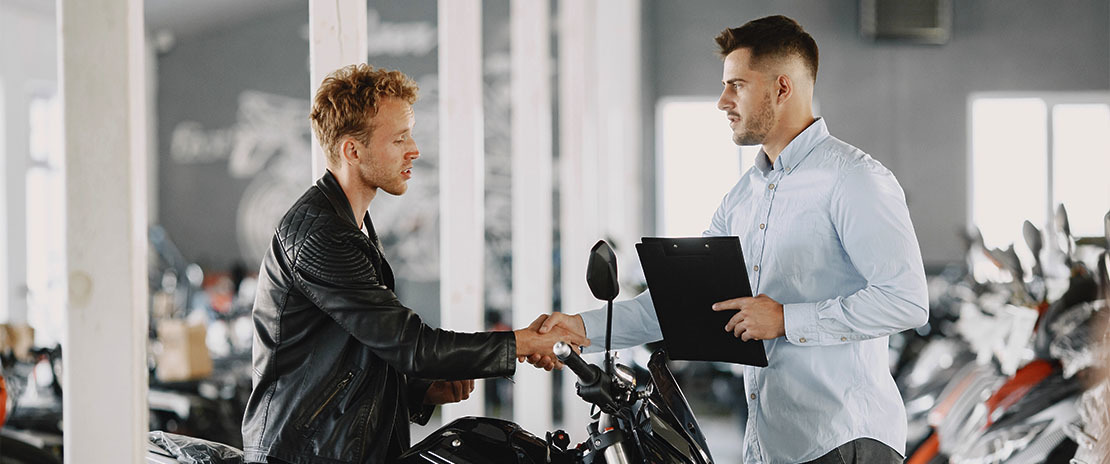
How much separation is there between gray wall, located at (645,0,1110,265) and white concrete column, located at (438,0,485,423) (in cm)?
665

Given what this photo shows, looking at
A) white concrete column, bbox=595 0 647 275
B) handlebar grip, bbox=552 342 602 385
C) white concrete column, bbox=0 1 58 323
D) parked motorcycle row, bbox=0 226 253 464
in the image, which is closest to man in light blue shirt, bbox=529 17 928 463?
handlebar grip, bbox=552 342 602 385

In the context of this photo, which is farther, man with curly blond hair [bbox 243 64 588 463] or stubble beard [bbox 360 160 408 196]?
stubble beard [bbox 360 160 408 196]

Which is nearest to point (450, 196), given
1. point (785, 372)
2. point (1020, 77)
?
point (785, 372)

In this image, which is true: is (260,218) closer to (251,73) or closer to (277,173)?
(277,173)

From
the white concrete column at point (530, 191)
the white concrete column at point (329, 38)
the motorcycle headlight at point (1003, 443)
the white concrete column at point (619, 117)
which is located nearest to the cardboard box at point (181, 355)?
the white concrete column at point (530, 191)

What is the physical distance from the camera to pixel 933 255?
9891 mm

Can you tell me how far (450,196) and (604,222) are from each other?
4.52 m

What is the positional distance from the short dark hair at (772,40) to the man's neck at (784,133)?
109mm

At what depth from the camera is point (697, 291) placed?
78.7 inches

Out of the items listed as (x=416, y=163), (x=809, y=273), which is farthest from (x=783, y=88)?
(x=416, y=163)

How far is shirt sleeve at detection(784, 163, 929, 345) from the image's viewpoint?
195 centimetres

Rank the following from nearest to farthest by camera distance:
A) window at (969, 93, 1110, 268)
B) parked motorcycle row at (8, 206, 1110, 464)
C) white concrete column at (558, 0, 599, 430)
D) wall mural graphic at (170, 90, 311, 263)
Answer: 1. parked motorcycle row at (8, 206, 1110, 464)
2. white concrete column at (558, 0, 599, 430)
3. window at (969, 93, 1110, 268)
4. wall mural graphic at (170, 90, 311, 263)

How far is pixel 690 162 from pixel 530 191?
19.1 feet

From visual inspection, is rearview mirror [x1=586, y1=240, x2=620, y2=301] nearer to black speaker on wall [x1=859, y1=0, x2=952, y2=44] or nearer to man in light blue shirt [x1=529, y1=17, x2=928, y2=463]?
man in light blue shirt [x1=529, y1=17, x2=928, y2=463]
